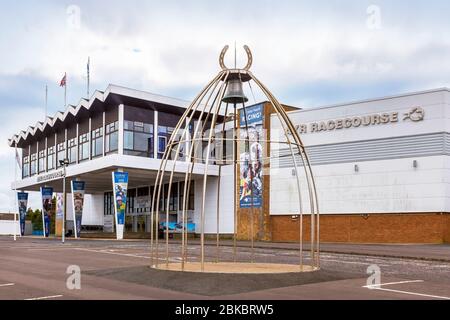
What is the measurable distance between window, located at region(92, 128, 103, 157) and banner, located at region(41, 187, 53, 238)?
30.2ft

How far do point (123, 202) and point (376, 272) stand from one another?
29963 mm

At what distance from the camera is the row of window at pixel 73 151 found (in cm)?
4678

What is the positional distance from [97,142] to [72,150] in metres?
5.89

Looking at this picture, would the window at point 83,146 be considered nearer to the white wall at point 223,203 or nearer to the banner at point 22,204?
the white wall at point 223,203

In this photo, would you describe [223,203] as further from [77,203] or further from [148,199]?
[77,203]

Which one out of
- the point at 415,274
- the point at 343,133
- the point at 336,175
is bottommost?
the point at 415,274

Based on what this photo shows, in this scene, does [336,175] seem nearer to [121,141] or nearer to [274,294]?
[121,141]

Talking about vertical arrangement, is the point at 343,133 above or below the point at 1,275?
above

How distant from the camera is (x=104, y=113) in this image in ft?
157

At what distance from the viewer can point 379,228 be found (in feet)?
116

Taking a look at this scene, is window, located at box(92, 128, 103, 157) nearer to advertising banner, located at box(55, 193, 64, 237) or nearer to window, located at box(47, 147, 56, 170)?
window, located at box(47, 147, 56, 170)

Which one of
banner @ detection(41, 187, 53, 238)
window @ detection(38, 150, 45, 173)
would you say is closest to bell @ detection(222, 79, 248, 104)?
banner @ detection(41, 187, 53, 238)
